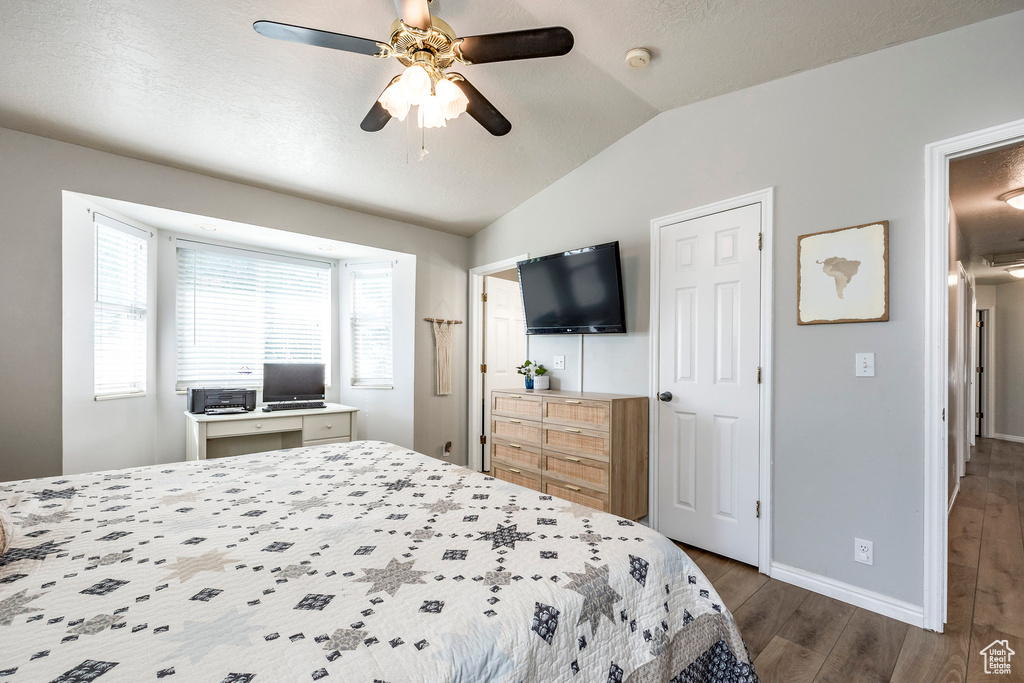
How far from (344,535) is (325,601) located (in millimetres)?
366

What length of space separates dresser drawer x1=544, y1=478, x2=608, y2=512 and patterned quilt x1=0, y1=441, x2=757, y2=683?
4.43ft

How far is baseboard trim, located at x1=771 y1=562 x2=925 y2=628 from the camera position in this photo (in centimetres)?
204

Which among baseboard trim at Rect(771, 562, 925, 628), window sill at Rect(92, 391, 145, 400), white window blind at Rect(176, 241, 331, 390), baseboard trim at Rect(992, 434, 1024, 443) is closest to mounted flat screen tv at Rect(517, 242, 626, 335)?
baseboard trim at Rect(771, 562, 925, 628)

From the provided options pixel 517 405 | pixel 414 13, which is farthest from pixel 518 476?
pixel 414 13

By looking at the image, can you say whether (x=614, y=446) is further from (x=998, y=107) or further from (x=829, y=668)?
(x=998, y=107)

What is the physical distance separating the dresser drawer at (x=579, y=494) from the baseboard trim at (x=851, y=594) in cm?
97

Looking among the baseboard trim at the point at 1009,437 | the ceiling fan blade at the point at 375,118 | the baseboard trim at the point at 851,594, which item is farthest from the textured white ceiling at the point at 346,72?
the baseboard trim at the point at 1009,437

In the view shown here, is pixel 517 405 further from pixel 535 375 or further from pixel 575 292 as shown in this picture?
pixel 575 292

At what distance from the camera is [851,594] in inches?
87.0

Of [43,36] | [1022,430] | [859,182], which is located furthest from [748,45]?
[1022,430]

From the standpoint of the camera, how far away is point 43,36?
2078 mm

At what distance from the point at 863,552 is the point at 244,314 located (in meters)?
4.76

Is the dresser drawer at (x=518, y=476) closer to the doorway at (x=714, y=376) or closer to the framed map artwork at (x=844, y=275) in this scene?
the doorway at (x=714, y=376)

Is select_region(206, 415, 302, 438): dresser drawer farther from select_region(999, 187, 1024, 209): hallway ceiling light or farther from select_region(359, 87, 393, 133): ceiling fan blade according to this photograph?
select_region(999, 187, 1024, 209): hallway ceiling light
